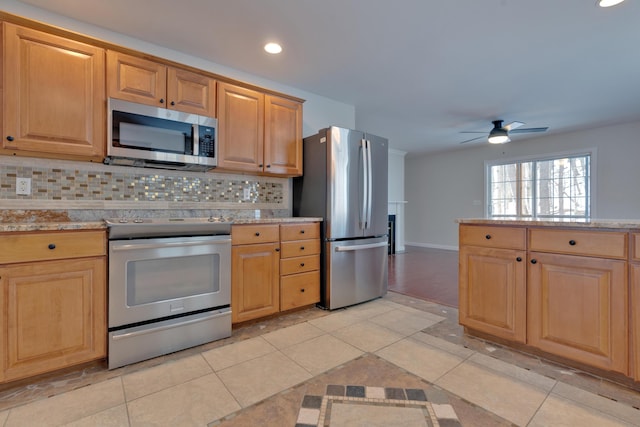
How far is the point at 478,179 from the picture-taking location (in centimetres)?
677

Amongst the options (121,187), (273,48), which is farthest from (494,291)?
(121,187)

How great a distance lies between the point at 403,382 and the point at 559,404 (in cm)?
77

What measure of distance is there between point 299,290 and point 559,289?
1955mm

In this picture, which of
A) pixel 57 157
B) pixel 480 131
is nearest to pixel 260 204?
pixel 57 157

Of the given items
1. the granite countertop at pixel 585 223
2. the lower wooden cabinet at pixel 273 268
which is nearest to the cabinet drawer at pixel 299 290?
the lower wooden cabinet at pixel 273 268

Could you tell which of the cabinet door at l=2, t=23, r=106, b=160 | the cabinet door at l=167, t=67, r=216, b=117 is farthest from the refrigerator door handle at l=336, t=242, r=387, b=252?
the cabinet door at l=2, t=23, r=106, b=160

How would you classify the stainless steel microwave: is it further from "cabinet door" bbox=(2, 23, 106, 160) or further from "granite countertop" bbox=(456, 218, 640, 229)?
"granite countertop" bbox=(456, 218, 640, 229)

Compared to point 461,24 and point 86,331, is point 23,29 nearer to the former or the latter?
point 86,331

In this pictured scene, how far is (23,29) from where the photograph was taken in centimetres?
186

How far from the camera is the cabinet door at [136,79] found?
7.05 ft

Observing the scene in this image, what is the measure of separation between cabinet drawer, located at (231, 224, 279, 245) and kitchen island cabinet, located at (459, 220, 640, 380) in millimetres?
1574

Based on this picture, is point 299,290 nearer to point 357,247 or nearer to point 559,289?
point 357,247

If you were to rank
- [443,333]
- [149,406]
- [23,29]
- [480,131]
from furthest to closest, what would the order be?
1. [480,131]
2. [443,333]
3. [23,29]
4. [149,406]

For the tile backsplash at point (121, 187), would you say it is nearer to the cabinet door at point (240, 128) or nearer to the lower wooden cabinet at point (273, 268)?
the cabinet door at point (240, 128)
